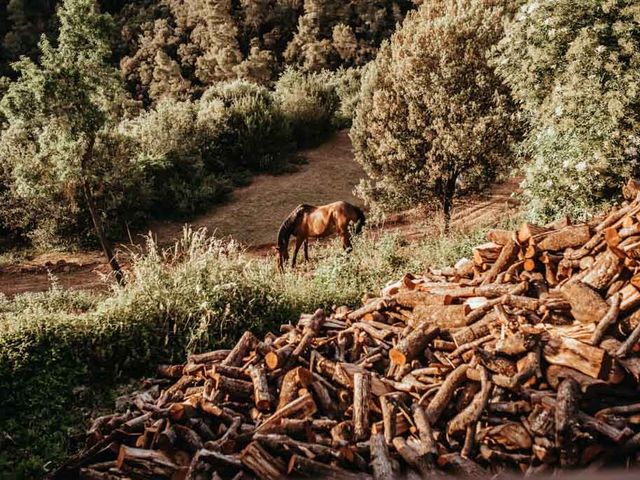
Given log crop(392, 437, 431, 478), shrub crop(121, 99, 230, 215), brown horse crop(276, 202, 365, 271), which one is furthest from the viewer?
shrub crop(121, 99, 230, 215)

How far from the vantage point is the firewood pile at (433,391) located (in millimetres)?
3629

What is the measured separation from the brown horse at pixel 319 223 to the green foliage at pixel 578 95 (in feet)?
12.6

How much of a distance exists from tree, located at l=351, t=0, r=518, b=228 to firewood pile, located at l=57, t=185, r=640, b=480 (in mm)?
5854

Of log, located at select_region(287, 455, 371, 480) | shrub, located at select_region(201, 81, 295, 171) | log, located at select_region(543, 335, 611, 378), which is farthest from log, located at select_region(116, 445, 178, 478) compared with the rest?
shrub, located at select_region(201, 81, 295, 171)

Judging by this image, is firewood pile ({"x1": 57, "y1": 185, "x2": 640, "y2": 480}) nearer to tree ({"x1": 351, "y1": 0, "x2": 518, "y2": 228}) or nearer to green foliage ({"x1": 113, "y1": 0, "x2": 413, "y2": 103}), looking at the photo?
tree ({"x1": 351, "y1": 0, "x2": 518, "y2": 228})

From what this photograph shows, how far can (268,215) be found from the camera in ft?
54.2

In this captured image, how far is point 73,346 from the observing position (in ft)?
18.5

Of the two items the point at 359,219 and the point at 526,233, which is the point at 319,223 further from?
the point at 526,233

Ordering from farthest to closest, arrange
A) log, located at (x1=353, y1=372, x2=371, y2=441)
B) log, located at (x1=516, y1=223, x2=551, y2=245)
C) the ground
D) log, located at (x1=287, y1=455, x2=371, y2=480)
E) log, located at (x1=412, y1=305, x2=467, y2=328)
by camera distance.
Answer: the ground, log, located at (x1=516, y1=223, x2=551, y2=245), log, located at (x1=412, y1=305, x2=467, y2=328), log, located at (x1=353, y1=372, x2=371, y2=441), log, located at (x1=287, y1=455, x2=371, y2=480)

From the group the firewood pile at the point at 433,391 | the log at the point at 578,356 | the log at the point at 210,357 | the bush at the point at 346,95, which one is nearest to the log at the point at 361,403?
the firewood pile at the point at 433,391

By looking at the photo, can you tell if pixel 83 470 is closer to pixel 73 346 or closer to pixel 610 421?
pixel 73 346

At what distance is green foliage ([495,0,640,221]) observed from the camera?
23.8ft

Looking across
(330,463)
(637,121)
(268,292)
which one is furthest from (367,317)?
(637,121)

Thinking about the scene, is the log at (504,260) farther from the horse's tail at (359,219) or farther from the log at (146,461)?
the horse's tail at (359,219)
